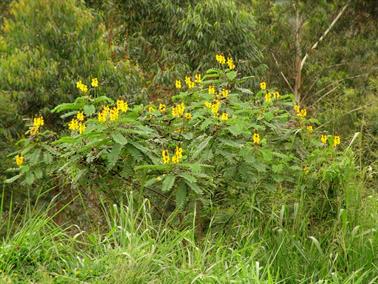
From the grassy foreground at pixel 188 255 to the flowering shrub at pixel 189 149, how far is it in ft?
1.16

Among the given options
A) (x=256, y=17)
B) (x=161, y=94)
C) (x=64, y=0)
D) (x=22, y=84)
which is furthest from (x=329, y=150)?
(x=256, y=17)

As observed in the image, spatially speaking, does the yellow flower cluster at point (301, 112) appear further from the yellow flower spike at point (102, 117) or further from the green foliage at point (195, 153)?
the yellow flower spike at point (102, 117)

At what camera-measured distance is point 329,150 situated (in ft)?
16.0

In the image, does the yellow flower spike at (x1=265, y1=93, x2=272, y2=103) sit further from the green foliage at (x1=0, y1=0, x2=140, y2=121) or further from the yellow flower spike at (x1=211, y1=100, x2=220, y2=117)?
the green foliage at (x1=0, y1=0, x2=140, y2=121)

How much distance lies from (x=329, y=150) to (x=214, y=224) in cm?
97

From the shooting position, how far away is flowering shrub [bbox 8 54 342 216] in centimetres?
451

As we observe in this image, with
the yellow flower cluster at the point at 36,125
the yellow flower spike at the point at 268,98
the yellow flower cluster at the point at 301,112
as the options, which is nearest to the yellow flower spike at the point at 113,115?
the yellow flower cluster at the point at 36,125

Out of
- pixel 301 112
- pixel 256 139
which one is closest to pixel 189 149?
pixel 256 139

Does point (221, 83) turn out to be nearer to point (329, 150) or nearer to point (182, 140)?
point (182, 140)

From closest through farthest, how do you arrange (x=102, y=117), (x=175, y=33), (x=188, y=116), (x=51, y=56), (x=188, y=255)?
(x=188, y=255) < (x=102, y=117) < (x=188, y=116) < (x=51, y=56) < (x=175, y=33)

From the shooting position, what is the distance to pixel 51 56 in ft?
28.8

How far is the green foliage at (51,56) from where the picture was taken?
8438 mm

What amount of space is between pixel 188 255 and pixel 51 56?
547 cm

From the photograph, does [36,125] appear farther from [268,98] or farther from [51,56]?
[51,56]
